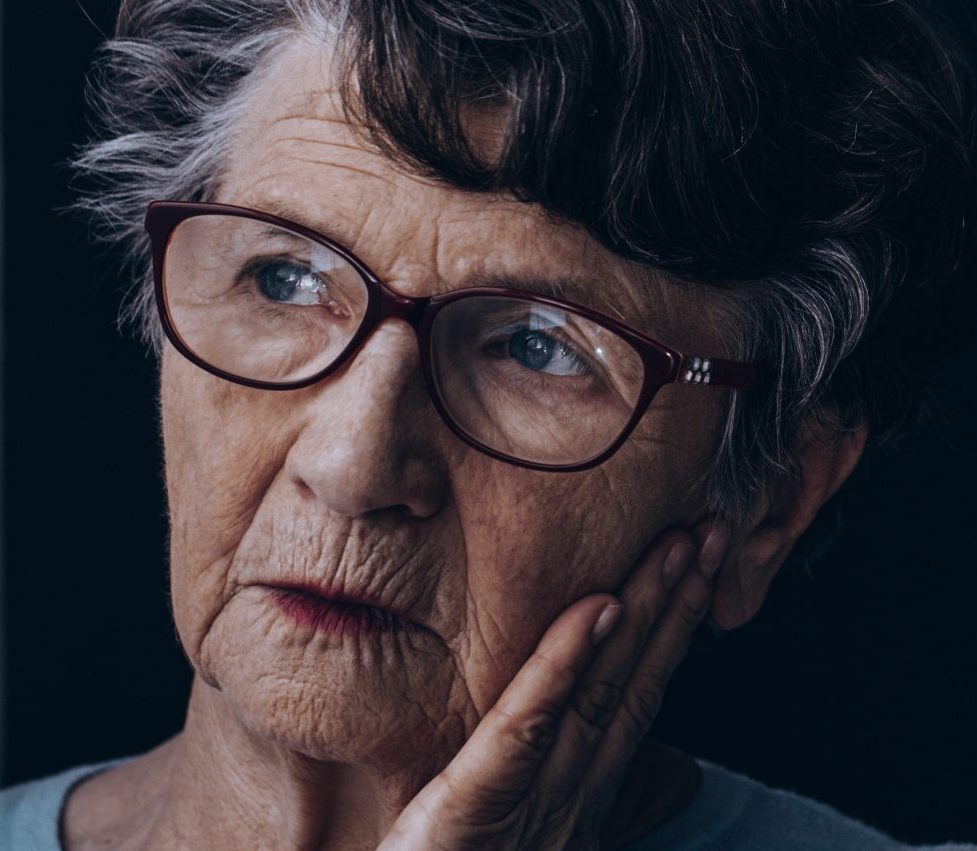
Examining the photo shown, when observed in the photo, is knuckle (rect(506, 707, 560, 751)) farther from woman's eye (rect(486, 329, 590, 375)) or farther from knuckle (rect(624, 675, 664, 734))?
woman's eye (rect(486, 329, 590, 375))

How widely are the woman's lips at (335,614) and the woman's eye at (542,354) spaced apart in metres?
0.35

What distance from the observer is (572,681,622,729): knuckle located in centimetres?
159

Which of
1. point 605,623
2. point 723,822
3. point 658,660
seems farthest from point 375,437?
point 723,822

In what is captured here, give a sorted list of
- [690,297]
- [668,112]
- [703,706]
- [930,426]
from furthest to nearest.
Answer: [703,706] < [930,426] < [690,297] < [668,112]

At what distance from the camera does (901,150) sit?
5.26 ft

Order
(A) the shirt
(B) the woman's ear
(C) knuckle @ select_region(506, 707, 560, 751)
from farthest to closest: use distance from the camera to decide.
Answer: (A) the shirt
(B) the woman's ear
(C) knuckle @ select_region(506, 707, 560, 751)

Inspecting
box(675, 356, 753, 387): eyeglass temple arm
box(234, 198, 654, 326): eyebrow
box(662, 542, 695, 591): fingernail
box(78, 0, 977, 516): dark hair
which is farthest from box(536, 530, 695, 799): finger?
box(234, 198, 654, 326): eyebrow

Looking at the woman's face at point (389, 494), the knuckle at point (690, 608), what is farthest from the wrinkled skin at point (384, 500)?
the knuckle at point (690, 608)

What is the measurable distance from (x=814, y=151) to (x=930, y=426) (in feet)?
2.84

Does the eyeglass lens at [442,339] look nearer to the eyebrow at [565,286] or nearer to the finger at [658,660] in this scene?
the eyebrow at [565,286]

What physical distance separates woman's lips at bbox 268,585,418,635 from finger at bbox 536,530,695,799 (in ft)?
0.89

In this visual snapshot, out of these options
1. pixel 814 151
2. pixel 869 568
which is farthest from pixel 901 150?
pixel 869 568

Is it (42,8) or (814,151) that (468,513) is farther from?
(42,8)

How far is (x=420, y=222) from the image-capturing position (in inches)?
56.9
